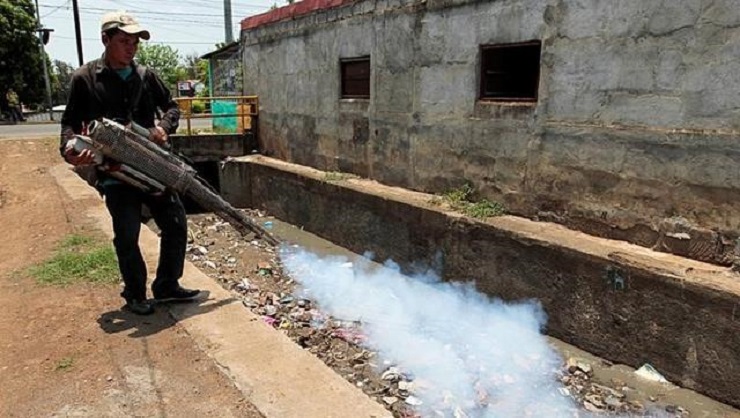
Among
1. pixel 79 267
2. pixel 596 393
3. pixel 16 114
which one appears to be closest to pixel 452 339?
pixel 596 393

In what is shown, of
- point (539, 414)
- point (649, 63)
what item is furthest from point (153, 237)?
point (649, 63)

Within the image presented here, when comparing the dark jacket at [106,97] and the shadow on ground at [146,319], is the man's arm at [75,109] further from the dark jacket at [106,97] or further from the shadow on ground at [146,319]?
the shadow on ground at [146,319]

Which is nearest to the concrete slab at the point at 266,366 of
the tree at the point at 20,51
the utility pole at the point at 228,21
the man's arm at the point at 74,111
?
the man's arm at the point at 74,111

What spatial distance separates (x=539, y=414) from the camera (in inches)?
157

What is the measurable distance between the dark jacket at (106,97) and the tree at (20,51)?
96.1ft

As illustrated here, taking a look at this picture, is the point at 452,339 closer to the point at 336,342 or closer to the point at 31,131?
the point at 336,342

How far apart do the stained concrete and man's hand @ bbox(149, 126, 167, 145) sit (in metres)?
3.32

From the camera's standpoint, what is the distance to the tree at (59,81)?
3722cm

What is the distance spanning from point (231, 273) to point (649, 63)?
5.28 m

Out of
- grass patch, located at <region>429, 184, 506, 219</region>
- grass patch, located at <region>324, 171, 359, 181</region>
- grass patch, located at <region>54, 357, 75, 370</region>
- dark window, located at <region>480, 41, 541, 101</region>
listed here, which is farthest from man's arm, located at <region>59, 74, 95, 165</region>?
grass patch, located at <region>324, 171, 359, 181</region>

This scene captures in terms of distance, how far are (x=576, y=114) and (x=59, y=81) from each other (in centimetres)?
5160

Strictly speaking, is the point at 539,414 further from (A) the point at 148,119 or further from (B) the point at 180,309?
(A) the point at 148,119

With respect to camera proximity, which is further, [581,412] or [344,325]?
[344,325]

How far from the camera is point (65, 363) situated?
297 cm
